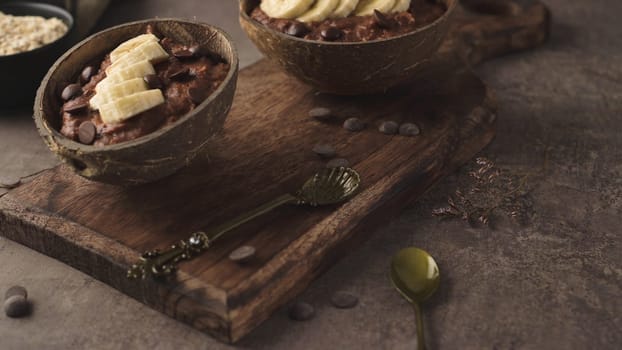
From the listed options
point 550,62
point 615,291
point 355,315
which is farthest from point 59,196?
point 550,62

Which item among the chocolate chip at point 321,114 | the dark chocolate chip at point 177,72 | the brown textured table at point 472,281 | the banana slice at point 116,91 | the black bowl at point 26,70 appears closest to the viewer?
the brown textured table at point 472,281

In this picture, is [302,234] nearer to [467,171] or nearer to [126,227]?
[126,227]

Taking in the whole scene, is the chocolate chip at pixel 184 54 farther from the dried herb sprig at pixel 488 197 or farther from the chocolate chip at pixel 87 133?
the dried herb sprig at pixel 488 197

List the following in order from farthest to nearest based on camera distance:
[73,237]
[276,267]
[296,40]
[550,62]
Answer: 1. [550,62]
2. [296,40]
3. [73,237]
4. [276,267]

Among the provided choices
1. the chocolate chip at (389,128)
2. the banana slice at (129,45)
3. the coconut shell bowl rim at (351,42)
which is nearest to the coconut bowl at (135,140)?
the banana slice at (129,45)

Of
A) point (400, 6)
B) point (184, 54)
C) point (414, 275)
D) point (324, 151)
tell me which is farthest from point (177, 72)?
point (414, 275)

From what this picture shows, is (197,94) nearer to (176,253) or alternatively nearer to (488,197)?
(176,253)
